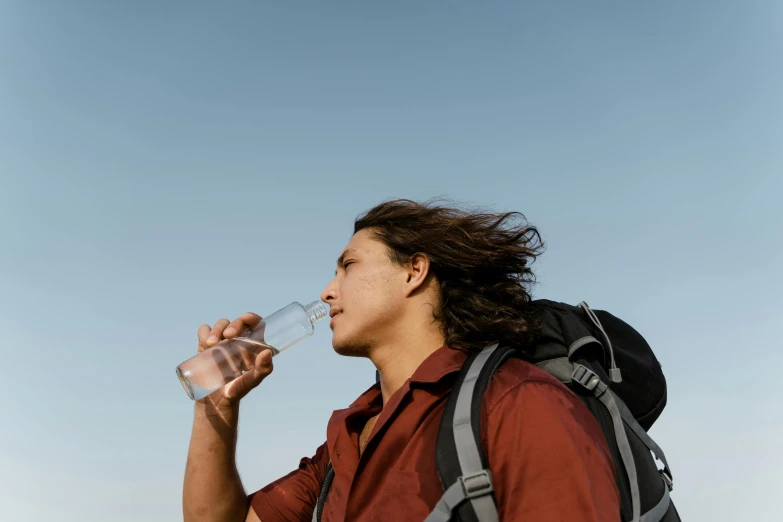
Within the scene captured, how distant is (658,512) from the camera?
3395mm

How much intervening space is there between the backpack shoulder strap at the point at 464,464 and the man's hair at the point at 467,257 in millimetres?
1135

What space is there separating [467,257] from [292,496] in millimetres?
2113

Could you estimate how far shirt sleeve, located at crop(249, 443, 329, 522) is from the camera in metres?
4.68

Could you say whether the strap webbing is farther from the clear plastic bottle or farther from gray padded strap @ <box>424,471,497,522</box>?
gray padded strap @ <box>424,471,497,522</box>

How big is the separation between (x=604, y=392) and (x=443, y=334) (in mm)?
1300

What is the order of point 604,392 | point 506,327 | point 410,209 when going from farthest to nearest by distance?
point 410,209, point 506,327, point 604,392

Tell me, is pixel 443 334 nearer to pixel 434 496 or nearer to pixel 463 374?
pixel 463 374

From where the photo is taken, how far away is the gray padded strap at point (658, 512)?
3.33 metres

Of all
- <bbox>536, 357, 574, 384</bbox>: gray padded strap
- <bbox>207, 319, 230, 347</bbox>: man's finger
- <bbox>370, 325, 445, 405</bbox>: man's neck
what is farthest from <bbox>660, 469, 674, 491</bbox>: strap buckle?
<bbox>207, 319, 230, 347</bbox>: man's finger

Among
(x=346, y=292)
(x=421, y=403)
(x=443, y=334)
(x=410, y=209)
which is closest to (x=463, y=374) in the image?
(x=421, y=403)

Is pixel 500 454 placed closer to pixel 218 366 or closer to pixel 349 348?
pixel 349 348

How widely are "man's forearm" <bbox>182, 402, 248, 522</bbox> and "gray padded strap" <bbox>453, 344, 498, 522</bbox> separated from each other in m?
2.05

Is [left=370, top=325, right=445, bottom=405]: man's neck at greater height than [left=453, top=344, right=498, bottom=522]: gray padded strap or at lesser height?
greater

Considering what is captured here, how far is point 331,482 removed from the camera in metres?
4.46
